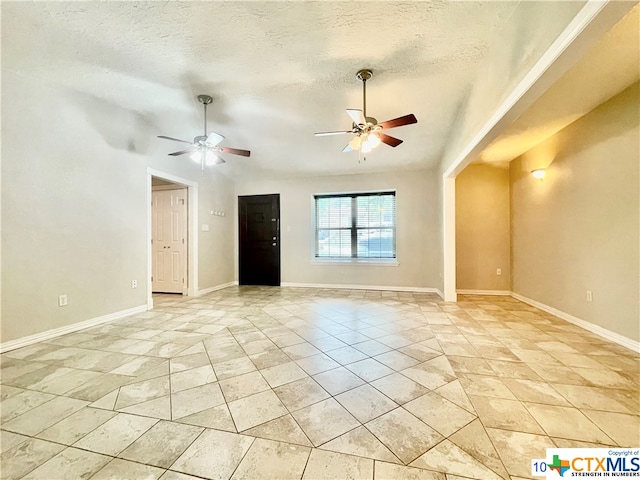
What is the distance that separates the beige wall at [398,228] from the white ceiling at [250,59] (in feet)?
5.18

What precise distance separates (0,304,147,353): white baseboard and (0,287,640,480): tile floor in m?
0.10

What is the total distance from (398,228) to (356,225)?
919 mm

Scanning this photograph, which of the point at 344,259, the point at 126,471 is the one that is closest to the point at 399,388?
the point at 126,471

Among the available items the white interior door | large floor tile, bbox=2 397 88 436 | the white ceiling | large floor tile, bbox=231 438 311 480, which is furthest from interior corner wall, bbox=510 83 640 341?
the white interior door

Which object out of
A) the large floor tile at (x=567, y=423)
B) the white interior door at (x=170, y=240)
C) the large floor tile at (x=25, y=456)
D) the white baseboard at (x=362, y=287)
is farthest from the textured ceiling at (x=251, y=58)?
the white baseboard at (x=362, y=287)

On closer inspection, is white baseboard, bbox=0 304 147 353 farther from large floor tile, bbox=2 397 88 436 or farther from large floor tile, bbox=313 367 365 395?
large floor tile, bbox=313 367 365 395

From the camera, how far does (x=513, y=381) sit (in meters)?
1.92

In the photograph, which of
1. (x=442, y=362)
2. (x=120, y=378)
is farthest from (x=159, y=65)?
(x=442, y=362)

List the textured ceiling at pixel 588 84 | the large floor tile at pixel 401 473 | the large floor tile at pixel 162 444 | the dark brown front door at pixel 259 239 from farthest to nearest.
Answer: the dark brown front door at pixel 259 239 < the textured ceiling at pixel 588 84 < the large floor tile at pixel 162 444 < the large floor tile at pixel 401 473

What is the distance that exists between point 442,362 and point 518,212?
3.78m

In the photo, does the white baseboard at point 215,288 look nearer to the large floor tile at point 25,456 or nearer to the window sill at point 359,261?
the window sill at point 359,261

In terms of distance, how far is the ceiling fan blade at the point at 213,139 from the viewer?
316 cm

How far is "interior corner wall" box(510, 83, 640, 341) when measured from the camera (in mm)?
2576

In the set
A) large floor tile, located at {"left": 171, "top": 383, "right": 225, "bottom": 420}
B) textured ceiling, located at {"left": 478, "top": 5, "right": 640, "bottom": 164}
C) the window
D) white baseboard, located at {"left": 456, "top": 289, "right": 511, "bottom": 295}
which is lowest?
large floor tile, located at {"left": 171, "top": 383, "right": 225, "bottom": 420}
